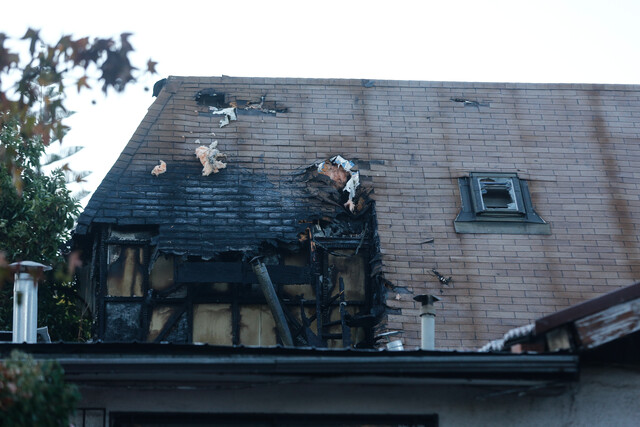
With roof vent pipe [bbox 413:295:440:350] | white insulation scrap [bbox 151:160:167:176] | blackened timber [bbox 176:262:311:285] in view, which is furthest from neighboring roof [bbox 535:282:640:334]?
white insulation scrap [bbox 151:160:167:176]

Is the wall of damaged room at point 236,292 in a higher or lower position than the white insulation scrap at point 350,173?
lower

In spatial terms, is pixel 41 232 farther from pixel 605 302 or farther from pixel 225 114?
pixel 605 302

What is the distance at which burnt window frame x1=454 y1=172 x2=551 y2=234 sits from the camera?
1312cm

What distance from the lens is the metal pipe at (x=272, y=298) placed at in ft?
38.2

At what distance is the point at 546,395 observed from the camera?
6.32 metres

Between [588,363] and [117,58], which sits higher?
[117,58]

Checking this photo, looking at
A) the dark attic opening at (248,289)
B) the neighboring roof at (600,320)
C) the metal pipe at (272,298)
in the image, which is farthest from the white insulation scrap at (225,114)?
the neighboring roof at (600,320)

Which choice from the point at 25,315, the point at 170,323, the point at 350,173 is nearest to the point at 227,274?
the point at 170,323

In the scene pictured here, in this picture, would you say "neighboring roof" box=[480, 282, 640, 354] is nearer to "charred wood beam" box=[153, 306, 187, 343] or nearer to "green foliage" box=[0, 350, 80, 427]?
"green foliage" box=[0, 350, 80, 427]

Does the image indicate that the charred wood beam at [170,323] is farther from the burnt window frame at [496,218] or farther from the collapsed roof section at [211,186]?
the burnt window frame at [496,218]

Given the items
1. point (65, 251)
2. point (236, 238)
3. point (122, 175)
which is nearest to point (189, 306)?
point (236, 238)

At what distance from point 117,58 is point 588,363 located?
4.18m

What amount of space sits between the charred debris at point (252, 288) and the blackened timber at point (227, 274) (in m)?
0.01

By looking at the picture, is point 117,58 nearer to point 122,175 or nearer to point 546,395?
point 546,395
